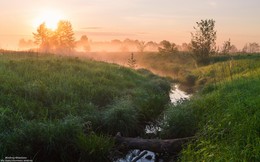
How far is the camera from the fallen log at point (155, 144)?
974 centimetres

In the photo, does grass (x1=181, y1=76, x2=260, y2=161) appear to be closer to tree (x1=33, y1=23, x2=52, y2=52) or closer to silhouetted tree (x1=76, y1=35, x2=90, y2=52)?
tree (x1=33, y1=23, x2=52, y2=52)

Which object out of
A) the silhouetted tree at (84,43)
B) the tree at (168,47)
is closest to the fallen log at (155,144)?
the tree at (168,47)

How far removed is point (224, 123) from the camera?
8.91 metres

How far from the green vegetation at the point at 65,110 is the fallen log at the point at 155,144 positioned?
539 mm

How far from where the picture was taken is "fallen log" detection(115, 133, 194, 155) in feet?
31.9

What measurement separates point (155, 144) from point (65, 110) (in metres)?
4.66

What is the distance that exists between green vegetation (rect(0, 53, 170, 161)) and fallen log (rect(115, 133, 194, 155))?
54cm

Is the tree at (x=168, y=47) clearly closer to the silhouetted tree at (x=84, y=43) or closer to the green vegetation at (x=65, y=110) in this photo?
the green vegetation at (x=65, y=110)

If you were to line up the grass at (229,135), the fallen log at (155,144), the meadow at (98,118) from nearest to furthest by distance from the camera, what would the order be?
the grass at (229,135) < the meadow at (98,118) < the fallen log at (155,144)

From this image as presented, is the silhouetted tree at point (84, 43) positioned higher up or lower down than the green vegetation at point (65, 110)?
higher up

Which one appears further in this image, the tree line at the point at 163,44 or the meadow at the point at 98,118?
the tree line at the point at 163,44

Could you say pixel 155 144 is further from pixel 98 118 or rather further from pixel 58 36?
pixel 58 36

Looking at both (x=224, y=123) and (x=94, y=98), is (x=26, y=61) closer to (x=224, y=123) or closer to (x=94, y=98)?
(x=94, y=98)

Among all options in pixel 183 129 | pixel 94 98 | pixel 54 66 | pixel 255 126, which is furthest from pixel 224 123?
pixel 54 66
